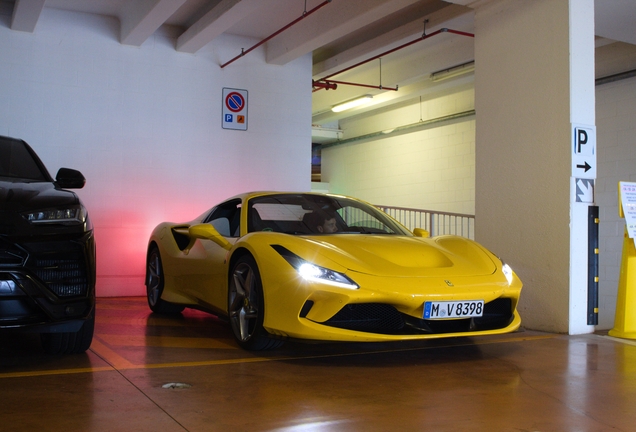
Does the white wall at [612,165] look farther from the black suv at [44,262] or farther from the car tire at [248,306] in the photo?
the black suv at [44,262]

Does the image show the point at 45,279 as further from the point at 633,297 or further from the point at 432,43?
the point at 432,43

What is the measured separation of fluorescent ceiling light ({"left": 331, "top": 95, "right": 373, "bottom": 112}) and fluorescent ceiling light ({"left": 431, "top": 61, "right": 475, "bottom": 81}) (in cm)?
161

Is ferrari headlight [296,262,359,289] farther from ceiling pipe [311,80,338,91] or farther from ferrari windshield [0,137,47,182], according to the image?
ceiling pipe [311,80,338,91]

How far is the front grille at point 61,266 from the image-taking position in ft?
10.9

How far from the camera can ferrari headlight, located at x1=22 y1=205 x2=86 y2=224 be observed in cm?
339

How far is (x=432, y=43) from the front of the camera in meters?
10.6

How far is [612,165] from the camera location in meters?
10.0

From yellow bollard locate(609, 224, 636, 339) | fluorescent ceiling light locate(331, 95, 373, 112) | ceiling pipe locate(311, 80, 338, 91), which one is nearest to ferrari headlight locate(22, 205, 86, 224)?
yellow bollard locate(609, 224, 636, 339)

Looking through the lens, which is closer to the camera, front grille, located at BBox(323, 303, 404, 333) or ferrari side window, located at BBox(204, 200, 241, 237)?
front grille, located at BBox(323, 303, 404, 333)

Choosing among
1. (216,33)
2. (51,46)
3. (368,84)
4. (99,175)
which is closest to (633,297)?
(216,33)

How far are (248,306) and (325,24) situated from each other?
5333 millimetres

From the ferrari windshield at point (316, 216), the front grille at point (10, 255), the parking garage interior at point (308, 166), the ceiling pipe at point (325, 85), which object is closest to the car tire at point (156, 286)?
the parking garage interior at point (308, 166)

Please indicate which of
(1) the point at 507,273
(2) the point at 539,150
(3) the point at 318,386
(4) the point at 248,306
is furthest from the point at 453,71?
(3) the point at 318,386

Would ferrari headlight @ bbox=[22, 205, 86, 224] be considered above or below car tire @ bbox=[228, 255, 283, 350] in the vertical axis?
above
